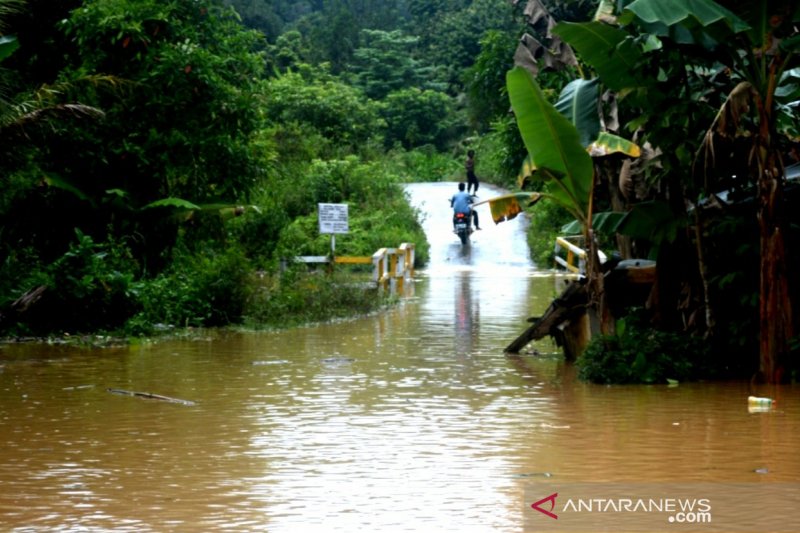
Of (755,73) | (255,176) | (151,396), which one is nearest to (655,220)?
(755,73)

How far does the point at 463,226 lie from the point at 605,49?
24071 mm

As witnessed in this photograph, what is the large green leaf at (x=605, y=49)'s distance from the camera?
12.8 metres

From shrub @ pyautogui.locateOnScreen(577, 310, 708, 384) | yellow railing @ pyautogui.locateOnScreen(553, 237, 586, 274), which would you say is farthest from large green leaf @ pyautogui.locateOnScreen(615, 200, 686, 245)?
yellow railing @ pyautogui.locateOnScreen(553, 237, 586, 274)

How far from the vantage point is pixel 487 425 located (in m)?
10.6

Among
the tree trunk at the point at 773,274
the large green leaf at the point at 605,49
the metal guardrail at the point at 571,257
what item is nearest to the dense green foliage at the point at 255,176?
the large green leaf at the point at 605,49

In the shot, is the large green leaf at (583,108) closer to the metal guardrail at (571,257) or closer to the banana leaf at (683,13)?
the banana leaf at (683,13)

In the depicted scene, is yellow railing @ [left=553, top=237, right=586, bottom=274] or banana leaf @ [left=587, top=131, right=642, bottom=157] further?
yellow railing @ [left=553, top=237, right=586, bottom=274]

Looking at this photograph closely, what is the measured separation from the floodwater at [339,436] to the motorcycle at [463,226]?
1975cm

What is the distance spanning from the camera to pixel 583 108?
14062mm

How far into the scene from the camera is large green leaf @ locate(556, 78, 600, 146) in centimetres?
1387

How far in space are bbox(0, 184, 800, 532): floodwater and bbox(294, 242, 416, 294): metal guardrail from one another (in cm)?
703

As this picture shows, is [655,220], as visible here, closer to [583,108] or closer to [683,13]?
[583,108]

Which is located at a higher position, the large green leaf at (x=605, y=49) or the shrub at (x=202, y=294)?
the large green leaf at (x=605, y=49)

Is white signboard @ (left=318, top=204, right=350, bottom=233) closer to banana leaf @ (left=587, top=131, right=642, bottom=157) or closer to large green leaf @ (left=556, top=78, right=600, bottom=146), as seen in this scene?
large green leaf @ (left=556, top=78, right=600, bottom=146)
